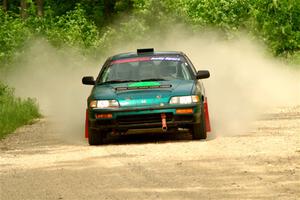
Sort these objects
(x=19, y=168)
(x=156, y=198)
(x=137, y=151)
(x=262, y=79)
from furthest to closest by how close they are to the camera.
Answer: (x=262, y=79)
(x=137, y=151)
(x=19, y=168)
(x=156, y=198)

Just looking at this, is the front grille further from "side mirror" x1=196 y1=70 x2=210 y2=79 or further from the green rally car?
"side mirror" x1=196 y1=70 x2=210 y2=79

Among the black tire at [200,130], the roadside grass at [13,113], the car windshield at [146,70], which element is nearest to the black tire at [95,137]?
the car windshield at [146,70]

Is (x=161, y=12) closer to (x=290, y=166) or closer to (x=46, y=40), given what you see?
(x=46, y=40)

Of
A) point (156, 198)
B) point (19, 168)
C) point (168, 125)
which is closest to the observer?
point (156, 198)

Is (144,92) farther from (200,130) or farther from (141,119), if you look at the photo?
(200,130)

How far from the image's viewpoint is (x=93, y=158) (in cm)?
1378

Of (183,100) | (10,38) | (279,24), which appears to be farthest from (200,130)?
(279,24)

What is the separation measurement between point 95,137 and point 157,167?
12.4 feet

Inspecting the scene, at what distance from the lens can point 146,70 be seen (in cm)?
1702

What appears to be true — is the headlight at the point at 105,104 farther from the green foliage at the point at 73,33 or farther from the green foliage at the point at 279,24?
the green foliage at the point at 279,24

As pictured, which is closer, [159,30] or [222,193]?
[222,193]

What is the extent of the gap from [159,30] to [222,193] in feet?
104

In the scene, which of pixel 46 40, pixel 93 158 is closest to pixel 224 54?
pixel 46 40

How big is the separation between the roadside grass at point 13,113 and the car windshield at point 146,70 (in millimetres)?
2689
